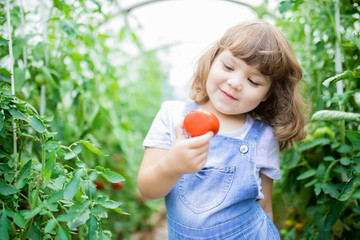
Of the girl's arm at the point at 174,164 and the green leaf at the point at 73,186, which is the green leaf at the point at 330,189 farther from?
the green leaf at the point at 73,186

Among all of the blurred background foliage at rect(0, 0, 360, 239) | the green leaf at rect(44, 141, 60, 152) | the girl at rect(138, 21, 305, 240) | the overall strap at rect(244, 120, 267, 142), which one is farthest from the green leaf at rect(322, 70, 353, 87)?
the green leaf at rect(44, 141, 60, 152)

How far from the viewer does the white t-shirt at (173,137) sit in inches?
39.5

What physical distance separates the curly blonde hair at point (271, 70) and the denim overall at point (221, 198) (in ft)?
0.54

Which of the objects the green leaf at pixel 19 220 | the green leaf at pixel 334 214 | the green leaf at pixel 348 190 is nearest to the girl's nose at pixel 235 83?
the green leaf at pixel 348 190

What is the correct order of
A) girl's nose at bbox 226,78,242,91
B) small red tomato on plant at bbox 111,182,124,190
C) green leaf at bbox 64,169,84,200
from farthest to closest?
small red tomato on plant at bbox 111,182,124,190, girl's nose at bbox 226,78,242,91, green leaf at bbox 64,169,84,200

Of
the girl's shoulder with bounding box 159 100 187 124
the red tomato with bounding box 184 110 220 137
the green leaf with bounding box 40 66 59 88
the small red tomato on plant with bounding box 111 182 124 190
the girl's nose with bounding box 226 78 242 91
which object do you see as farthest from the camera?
the small red tomato on plant with bounding box 111 182 124 190

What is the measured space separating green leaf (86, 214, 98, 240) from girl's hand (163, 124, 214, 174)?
216 mm

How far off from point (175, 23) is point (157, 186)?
2.94 m

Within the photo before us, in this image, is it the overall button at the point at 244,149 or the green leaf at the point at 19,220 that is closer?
the green leaf at the point at 19,220

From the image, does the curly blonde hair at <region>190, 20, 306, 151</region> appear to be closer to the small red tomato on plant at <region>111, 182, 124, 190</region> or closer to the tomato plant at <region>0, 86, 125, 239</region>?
the tomato plant at <region>0, 86, 125, 239</region>

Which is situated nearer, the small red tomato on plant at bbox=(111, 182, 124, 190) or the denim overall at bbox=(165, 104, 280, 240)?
the denim overall at bbox=(165, 104, 280, 240)

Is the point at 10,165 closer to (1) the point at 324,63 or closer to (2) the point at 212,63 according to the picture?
(2) the point at 212,63

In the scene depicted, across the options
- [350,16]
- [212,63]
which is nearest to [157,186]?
[212,63]

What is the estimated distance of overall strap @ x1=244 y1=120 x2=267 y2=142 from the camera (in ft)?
3.37
